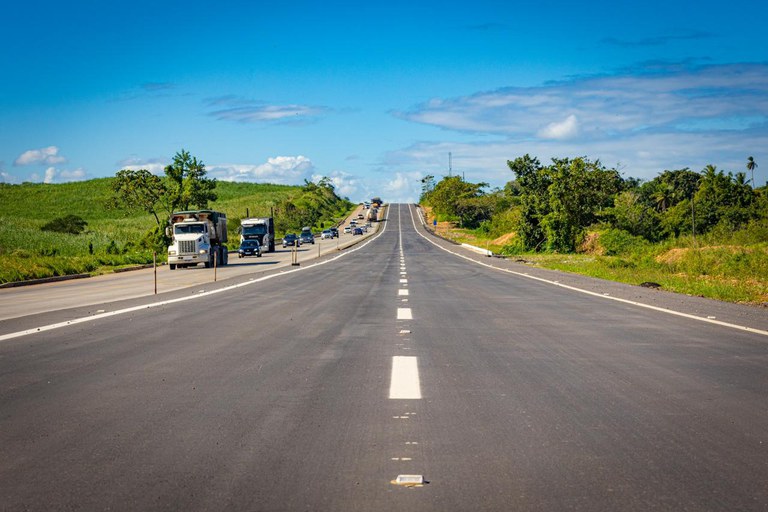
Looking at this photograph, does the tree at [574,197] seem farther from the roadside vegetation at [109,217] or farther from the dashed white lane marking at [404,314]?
the dashed white lane marking at [404,314]

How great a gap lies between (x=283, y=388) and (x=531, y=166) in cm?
6613

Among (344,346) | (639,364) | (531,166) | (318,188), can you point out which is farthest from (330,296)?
(318,188)

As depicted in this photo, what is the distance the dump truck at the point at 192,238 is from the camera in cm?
4309

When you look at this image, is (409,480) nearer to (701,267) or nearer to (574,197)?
(701,267)

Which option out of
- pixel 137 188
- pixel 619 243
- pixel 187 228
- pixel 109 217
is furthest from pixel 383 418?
pixel 109 217

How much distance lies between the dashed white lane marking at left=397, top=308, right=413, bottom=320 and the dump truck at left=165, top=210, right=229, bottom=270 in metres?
27.4

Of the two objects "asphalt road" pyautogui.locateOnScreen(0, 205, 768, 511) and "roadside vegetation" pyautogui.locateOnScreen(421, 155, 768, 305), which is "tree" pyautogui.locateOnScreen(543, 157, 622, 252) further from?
"asphalt road" pyautogui.locateOnScreen(0, 205, 768, 511)

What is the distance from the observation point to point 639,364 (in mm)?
8898

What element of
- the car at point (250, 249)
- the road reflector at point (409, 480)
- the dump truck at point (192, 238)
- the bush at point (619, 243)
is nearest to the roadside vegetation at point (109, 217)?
the dump truck at point (192, 238)

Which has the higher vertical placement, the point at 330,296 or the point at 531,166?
the point at 531,166

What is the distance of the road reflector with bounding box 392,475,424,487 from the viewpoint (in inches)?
178

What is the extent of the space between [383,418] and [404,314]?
8.96 m

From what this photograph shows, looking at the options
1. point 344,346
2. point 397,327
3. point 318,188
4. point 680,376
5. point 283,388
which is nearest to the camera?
→ point 283,388

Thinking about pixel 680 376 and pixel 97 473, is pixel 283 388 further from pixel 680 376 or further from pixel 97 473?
pixel 680 376
